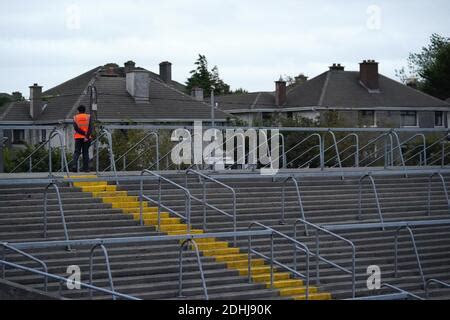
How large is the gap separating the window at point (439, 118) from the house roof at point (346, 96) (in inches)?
27.5

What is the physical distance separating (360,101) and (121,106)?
53.0ft

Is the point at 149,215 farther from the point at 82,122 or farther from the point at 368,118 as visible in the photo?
the point at 368,118

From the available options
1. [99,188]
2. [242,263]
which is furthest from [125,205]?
[242,263]

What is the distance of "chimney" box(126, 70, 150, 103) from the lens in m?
51.3

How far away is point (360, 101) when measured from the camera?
58.6 meters

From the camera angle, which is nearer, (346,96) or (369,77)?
(346,96)

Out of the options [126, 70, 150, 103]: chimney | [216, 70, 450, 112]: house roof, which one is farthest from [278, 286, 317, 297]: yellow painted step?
[216, 70, 450, 112]: house roof

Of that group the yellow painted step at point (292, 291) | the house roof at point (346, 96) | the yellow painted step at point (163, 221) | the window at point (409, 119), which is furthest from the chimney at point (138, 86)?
the yellow painted step at point (292, 291)

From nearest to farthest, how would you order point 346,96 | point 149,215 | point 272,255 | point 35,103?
point 272,255
point 149,215
point 35,103
point 346,96

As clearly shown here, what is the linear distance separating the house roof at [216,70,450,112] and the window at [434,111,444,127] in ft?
2.29

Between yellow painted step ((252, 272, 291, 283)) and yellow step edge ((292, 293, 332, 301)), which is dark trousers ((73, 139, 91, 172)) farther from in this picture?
yellow step edge ((292, 293, 332, 301))
